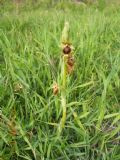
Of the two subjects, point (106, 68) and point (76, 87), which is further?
point (106, 68)

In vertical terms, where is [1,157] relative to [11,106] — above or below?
below

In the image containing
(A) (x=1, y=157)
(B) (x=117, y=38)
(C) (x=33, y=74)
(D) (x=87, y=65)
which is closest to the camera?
(A) (x=1, y=157)

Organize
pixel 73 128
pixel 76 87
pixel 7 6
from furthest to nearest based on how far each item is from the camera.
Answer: pixel 7 6 → pixel 76 87 → pixel 73 128

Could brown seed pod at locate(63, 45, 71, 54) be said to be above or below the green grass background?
above

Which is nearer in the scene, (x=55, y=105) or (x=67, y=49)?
(x=67, y=49)

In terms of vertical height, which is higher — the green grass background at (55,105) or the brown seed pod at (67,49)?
the brown seed pod at (67,49)

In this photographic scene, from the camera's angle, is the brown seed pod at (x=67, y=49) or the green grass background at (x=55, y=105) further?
the green grass background at (x=55, y=105)

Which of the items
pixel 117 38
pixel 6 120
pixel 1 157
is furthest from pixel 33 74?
pixel 117 38

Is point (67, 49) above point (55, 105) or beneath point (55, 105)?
above

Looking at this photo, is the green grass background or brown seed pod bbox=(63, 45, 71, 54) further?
the green grass background

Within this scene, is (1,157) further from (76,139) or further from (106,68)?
(106,68)
